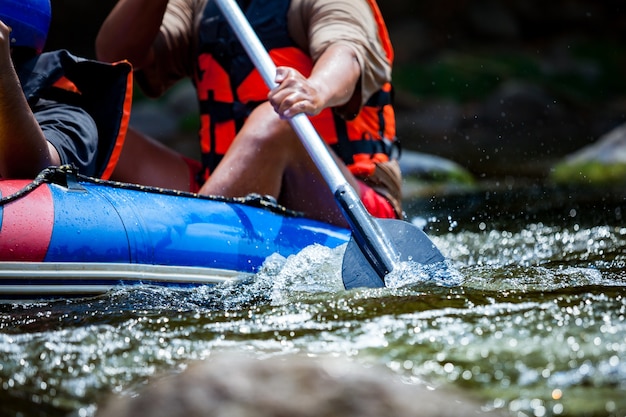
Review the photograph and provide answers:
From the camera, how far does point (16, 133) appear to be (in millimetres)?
2285

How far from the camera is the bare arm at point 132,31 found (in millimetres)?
3020

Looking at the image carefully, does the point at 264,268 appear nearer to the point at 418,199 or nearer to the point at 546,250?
the point at 546,250

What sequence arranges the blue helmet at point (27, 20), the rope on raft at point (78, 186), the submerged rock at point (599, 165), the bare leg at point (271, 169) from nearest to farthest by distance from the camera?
1. the rope on raft at point (78, 186)
2. the blue helmet at point (27, 20)
3. the bare leg at point (271, 169)
4. the submerged rock at point (599, 165)

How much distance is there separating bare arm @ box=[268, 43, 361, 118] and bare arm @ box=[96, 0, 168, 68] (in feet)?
2.23

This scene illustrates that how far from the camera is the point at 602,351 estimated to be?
5.19 feet

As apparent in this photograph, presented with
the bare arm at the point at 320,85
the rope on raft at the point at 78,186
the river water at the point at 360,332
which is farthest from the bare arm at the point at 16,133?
the bare arm at the point at 320,85

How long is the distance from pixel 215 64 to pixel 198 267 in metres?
1.01

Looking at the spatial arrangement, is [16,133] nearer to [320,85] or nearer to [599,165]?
[320,85]

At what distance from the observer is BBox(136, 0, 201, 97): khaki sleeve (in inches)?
126

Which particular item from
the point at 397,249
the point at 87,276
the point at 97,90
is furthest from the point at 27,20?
the point at 397,249

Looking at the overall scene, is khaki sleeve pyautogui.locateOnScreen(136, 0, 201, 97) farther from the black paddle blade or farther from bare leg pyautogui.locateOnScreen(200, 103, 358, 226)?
the black paddle blade

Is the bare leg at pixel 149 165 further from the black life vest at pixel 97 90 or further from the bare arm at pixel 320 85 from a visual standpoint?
the bare arm at pixel 320 85

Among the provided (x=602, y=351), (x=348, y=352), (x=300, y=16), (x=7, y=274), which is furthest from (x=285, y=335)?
(x=300, y=16)

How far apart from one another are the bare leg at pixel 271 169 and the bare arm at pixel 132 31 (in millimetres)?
541
